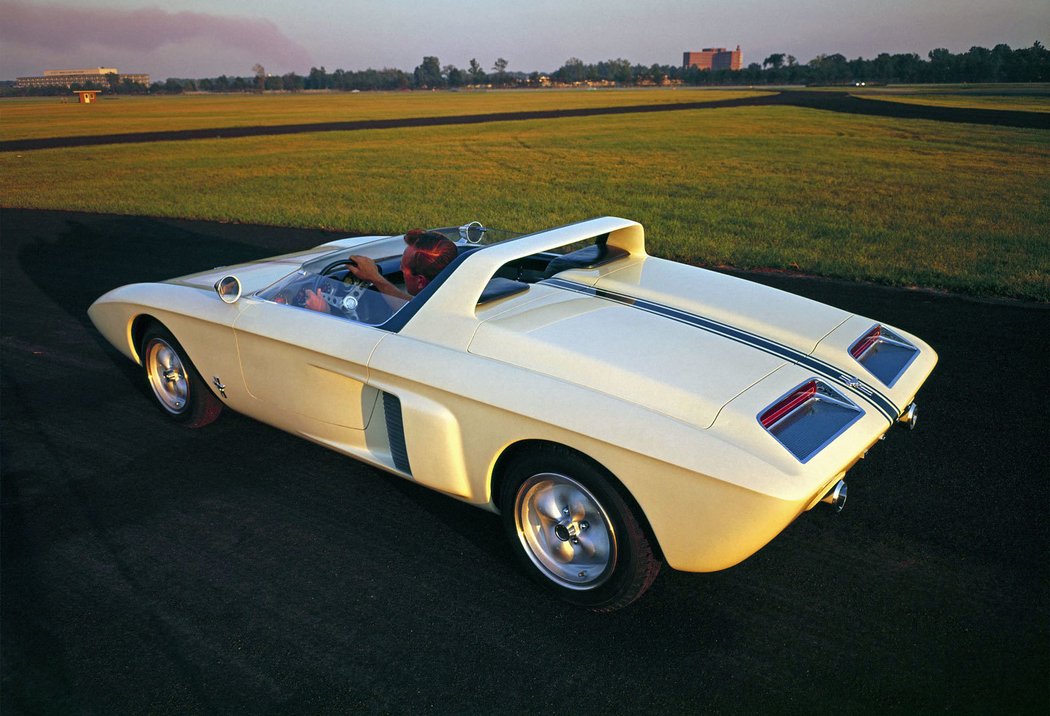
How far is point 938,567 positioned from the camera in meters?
3.17

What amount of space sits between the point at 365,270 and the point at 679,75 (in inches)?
6255

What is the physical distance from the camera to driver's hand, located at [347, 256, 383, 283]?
12.7 ft

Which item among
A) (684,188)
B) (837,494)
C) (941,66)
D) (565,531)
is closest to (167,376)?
(565,531)

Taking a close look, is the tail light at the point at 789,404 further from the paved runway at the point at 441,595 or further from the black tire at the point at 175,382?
the black tire at the point at 175,382

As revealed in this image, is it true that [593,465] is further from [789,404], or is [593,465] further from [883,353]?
[883,353]

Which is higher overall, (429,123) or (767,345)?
(767,345)

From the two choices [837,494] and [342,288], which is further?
[342,288]

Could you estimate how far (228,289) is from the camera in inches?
155

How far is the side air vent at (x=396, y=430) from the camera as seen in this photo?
3283mm

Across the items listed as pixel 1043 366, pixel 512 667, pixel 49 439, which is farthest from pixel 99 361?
pixel 1043 366

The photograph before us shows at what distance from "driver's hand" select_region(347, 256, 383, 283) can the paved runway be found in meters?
1.08

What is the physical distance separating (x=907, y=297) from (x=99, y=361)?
7250 mm

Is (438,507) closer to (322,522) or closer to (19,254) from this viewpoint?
(322,522)

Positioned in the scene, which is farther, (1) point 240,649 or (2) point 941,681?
(1) point 240,649
